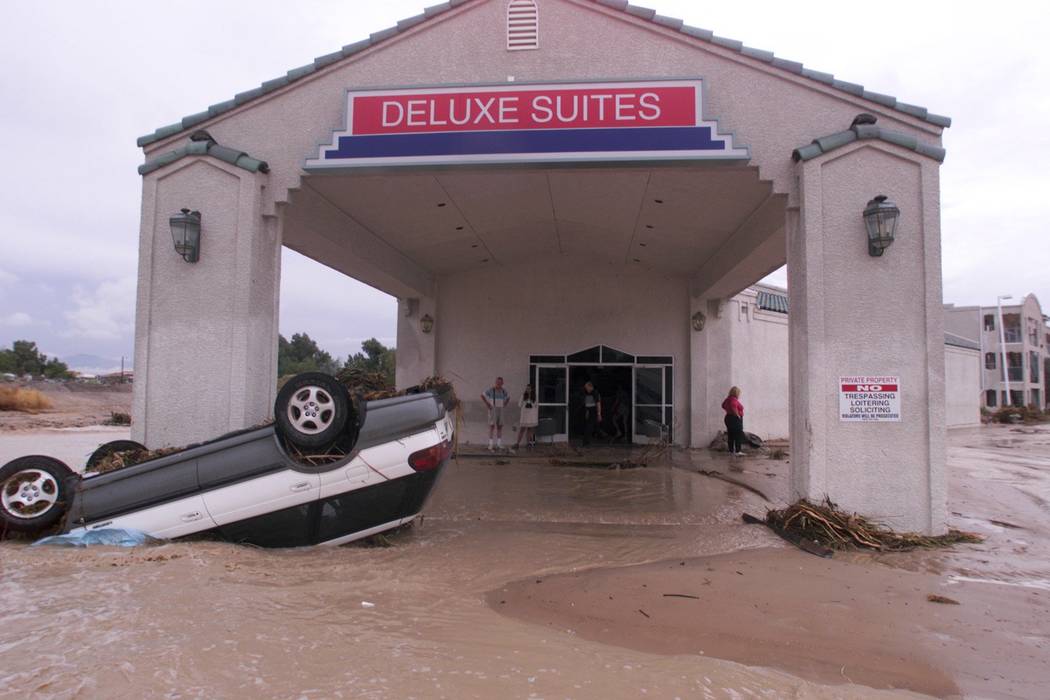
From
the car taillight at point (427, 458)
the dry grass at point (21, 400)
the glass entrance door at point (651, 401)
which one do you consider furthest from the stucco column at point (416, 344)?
the dry grass at point (21, 400)

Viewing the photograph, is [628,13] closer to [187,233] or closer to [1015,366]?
[187,233]

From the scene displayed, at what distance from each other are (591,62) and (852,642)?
5.77 meters

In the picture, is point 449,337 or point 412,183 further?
point 449,337

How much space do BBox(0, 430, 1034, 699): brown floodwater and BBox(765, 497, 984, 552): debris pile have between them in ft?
1.04

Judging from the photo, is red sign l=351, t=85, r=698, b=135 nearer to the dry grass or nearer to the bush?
the dry grass

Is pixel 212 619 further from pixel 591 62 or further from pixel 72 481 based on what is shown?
pixel 591 62

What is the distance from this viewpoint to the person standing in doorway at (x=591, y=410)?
13.9m

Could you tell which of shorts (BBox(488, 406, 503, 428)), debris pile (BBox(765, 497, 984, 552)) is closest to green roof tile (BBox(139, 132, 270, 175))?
debris pile (BBox(765, 497, 984, 552))

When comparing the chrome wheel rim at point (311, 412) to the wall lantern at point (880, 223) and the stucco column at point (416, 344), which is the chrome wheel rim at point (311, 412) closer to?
the wall lantern at point (880, 223)

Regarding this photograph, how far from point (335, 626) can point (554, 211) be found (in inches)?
312

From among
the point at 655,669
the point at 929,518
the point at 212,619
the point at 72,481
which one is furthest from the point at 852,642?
the point at 72,481

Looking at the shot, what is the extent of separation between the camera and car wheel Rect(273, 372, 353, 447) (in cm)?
508

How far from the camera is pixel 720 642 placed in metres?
3.54

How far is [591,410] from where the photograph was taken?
14.2 meters
